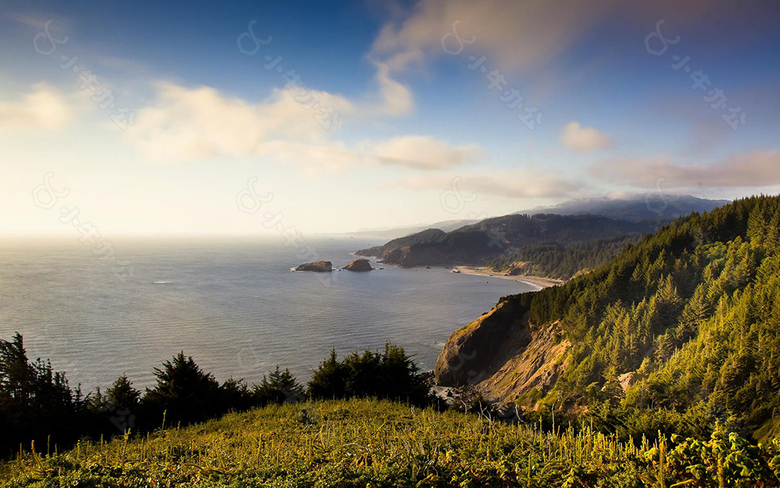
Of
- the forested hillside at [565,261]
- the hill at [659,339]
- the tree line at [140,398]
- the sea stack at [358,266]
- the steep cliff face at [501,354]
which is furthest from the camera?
the sea stack at [358,266]

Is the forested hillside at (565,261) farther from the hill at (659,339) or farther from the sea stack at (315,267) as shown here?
the hill at (659,339)

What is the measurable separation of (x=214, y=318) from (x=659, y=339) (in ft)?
253

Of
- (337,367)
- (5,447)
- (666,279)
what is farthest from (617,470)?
(666,279)

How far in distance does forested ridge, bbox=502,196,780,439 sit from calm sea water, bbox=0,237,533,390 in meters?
27.4

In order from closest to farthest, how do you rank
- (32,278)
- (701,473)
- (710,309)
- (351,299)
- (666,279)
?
(701,473) → (710,309) → (666,279) → (351,299) → (32,278)

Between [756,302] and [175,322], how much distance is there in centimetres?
8589

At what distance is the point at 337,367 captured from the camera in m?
24.4

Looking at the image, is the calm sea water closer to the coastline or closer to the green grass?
the coastline

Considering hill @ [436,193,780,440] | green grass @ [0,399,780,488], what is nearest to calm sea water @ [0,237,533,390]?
hill @ [436,193,780,440]

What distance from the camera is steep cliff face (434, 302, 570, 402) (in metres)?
41.7

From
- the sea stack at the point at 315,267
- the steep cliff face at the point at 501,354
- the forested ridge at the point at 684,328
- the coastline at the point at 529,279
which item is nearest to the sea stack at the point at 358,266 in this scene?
the sea stack at the point at 315,267

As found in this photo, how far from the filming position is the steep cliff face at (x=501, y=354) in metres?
41.7

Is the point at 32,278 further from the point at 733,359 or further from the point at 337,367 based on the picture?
the point at 733,359

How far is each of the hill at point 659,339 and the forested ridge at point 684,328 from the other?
9 centimetres
